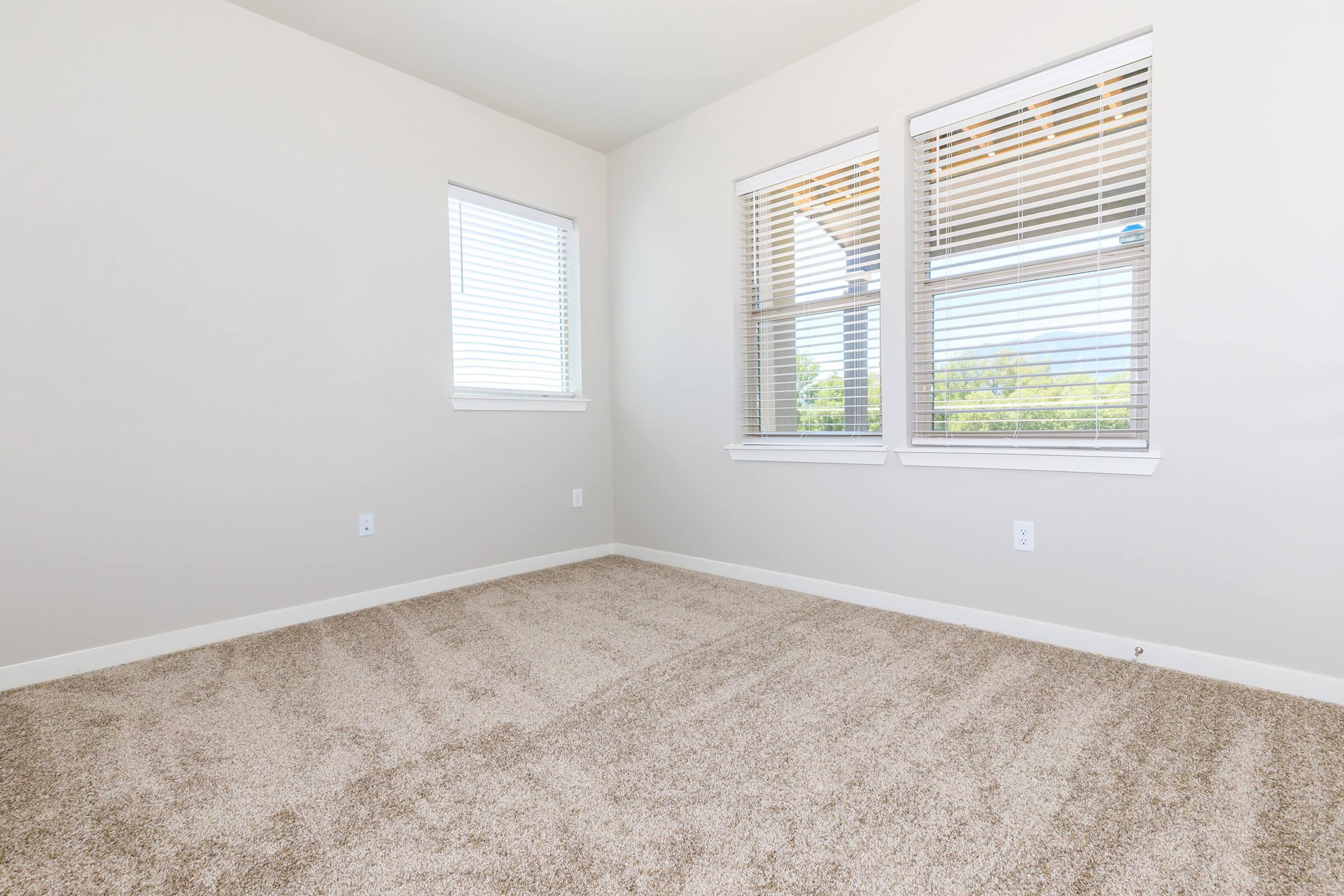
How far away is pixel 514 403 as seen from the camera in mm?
3557

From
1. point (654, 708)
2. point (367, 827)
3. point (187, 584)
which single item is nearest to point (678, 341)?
point (654, 708)

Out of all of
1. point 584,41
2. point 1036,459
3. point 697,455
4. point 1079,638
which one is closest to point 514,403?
point 697,455

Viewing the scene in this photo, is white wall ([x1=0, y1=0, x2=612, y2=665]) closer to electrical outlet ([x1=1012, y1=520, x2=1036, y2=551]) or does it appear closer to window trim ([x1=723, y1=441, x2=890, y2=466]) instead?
window trim ([x1=723, y1=441, x2=890, y2=466])

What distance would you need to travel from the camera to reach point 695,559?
362 centimetres

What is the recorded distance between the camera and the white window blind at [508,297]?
3.40 m

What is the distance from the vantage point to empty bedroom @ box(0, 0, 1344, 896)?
1402 millimetres

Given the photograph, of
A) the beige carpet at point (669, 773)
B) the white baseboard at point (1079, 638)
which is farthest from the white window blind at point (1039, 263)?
the beige carpet at point (669, 773)

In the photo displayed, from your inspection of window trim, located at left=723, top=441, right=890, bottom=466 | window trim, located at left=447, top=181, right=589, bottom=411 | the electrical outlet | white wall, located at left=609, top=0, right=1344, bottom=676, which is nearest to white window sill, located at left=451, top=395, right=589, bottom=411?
window trim, located at left=447, top=181, right=589, bottom=411

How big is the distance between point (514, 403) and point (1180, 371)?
2.91m

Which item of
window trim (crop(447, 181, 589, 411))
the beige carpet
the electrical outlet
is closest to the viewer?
the beige carpet

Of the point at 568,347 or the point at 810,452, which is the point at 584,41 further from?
the point at 810,452

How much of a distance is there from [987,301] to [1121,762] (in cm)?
166

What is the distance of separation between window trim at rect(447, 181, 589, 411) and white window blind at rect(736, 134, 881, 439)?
1.07 metres

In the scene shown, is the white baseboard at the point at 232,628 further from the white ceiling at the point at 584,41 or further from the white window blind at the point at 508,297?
the white ceiling at the point at 584,41
